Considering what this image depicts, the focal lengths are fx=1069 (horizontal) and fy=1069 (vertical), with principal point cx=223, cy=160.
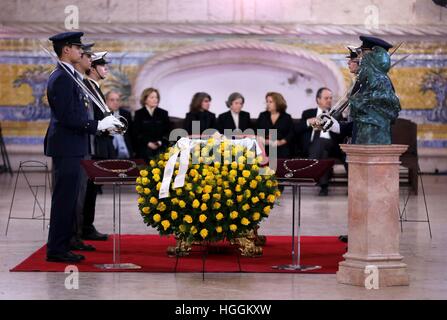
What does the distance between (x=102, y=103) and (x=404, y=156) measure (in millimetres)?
6319

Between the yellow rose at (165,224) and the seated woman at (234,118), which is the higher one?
the seated woman at (234,118)

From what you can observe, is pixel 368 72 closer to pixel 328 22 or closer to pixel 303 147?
pixel 303 147

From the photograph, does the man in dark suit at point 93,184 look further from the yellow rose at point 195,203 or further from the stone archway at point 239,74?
the stone archway at point 239,74

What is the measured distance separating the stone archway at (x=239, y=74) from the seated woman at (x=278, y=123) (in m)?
3.48

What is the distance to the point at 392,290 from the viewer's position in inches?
295

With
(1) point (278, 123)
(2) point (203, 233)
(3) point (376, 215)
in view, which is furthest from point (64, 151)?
(1) point (278, 123)

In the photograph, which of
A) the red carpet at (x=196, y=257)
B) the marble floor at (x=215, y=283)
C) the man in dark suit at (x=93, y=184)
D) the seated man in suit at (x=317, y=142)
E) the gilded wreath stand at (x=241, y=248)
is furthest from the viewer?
the seated man in suit at (x=317, y=142)

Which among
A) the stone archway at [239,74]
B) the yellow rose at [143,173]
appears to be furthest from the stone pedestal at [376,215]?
the stone archway at [239,74]

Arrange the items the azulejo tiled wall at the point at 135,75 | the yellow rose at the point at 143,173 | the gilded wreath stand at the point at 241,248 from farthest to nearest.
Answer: the azulejo tiled wall at the point at 135,75
the gilded wreath stand at the point at 241,248
the yellow rose at the point at 143,173

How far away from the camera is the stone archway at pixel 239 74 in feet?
60.2

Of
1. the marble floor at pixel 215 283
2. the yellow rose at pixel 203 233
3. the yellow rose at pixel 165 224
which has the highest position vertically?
the yellow rose at pixel 165 224

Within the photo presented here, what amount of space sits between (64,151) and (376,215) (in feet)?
8.56
